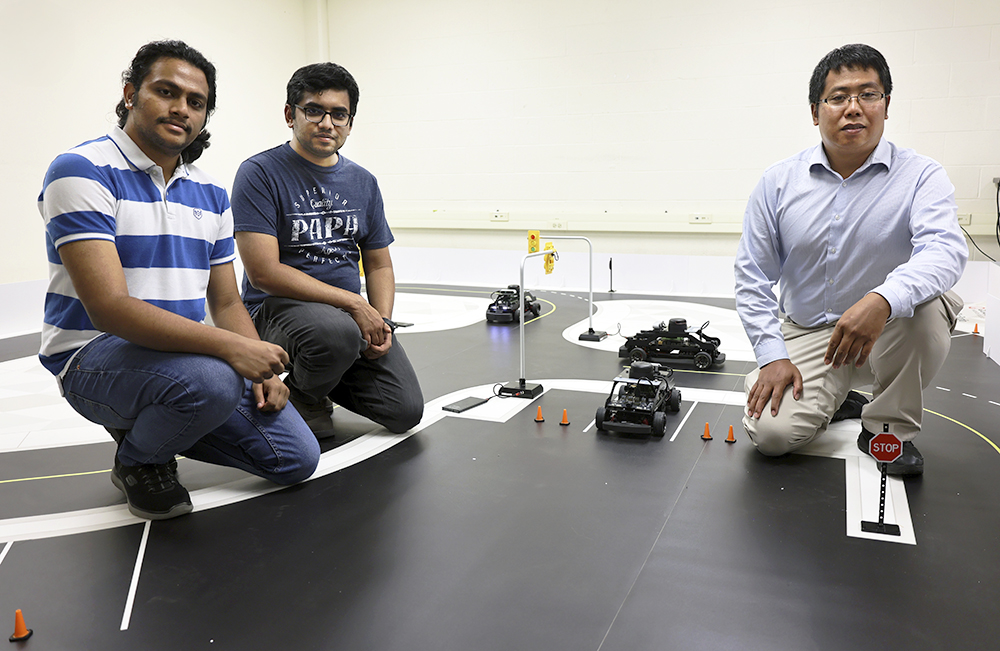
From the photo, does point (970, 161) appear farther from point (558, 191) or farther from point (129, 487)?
point (129, 487)

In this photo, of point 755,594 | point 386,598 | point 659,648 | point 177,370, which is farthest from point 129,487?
point 755,594

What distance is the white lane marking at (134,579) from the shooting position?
5.44 ft

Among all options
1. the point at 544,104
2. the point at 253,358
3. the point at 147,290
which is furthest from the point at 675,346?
the point at 544,104

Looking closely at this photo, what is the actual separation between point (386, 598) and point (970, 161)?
7361 mm

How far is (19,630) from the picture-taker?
158 cm

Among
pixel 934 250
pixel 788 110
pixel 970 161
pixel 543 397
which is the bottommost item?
pixel 543 397

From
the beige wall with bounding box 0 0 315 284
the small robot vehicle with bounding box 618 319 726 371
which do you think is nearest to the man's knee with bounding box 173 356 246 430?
the small robot vehicle with bounding box 618 319 726 371

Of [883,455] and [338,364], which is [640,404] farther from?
[338,364]

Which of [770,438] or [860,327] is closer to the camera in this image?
[860,327]

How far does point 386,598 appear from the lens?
1.73m

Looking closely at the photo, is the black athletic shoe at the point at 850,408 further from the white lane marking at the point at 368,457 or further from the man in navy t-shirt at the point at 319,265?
the man in navy t-shirt at the point at 319,265

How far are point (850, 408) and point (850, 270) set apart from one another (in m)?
0.78

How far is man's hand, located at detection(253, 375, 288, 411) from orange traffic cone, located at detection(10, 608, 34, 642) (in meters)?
0.90

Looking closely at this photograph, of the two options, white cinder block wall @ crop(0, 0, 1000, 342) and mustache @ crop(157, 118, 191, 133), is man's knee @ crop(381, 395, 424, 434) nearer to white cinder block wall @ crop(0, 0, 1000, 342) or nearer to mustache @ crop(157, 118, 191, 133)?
mustache @ crop(157, 118, 191, 133)
